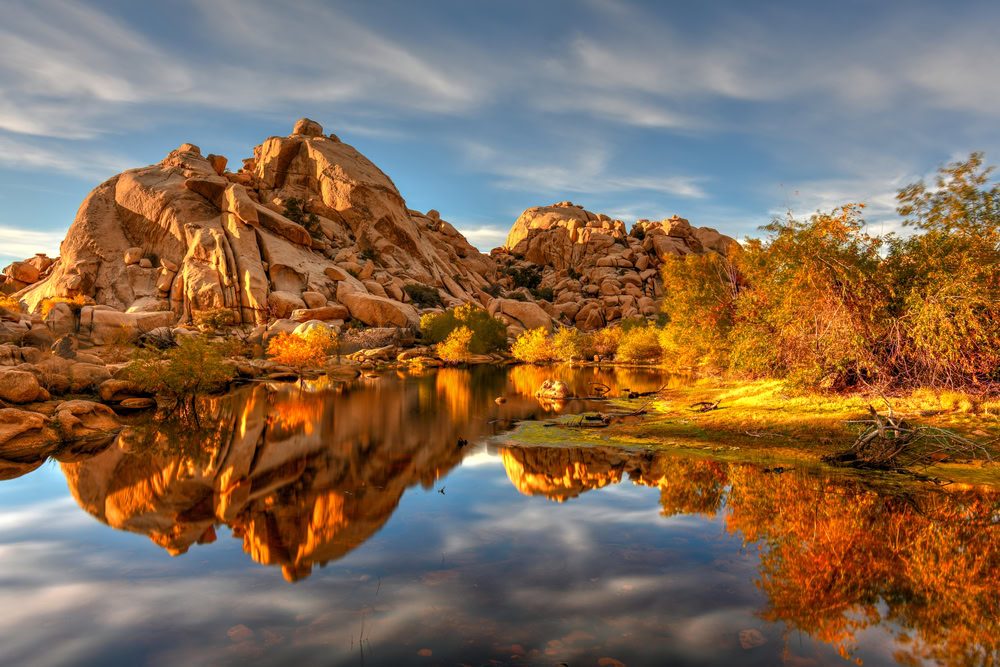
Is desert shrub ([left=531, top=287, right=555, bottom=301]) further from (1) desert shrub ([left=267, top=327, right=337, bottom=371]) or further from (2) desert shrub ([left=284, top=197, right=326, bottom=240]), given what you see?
(1) desert shrub ([left=267, top=327, right=337, bottom=371])

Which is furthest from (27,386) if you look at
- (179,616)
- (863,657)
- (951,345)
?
(951,345)

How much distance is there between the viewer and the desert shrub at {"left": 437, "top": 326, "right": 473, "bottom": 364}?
6494cm

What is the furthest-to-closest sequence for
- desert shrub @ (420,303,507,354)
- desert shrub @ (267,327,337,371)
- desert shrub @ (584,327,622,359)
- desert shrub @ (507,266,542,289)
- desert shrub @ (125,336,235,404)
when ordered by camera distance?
desert shrub @ (507,266,542,289) → desert shrub @ (584,327,622,359) → desert shrub @ (420,303,507,354) → desert shrub @ (267,327,337,371) → desert shrub @ (125,336,235,404)

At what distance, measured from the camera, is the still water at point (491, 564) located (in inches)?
267

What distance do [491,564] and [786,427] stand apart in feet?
40.0

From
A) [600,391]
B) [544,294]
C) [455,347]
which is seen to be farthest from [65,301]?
[544,294]

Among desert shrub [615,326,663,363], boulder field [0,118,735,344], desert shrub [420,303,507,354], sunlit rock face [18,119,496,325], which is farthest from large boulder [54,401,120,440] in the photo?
desert shrub [615,326,663,363]

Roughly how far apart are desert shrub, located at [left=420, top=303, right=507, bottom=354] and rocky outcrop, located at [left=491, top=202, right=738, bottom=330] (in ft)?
101

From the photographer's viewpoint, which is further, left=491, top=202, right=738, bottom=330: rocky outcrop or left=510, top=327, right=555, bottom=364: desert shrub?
left=491, top=202, right=738, bottom=330: rocky outcrop

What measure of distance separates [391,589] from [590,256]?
402 feet

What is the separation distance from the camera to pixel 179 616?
766 centimetres

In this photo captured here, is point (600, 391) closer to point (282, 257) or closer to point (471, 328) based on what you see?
point (471, 328)

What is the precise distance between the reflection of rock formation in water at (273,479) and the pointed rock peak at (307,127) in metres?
100

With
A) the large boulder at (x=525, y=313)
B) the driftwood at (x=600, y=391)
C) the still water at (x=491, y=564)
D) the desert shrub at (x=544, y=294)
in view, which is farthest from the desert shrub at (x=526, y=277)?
the still water at (x=491, y=564)
